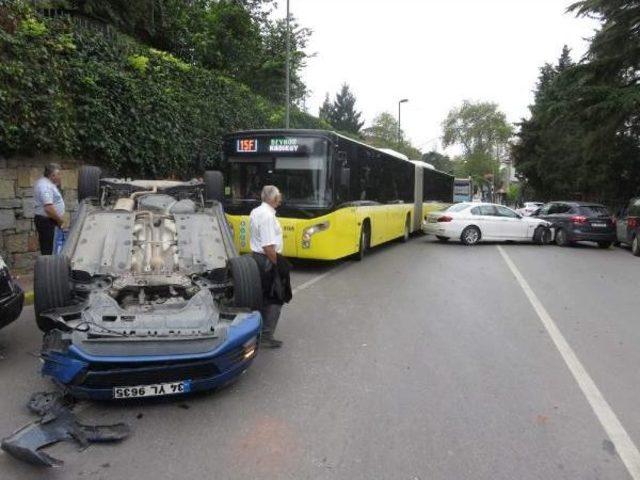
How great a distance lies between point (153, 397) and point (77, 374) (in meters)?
0.65

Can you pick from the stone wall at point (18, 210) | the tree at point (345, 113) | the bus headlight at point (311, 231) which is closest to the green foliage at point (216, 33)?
the stone wall at point (18, 210)

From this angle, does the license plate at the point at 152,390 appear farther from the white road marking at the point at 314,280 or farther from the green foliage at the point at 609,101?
the green foliage at the point at 609,101

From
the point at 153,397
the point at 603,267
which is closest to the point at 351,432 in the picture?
A: the point at 153,397

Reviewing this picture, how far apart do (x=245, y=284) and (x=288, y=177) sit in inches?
246

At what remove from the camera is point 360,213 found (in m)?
13.3

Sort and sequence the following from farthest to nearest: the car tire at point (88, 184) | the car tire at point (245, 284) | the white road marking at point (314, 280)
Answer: the white road marking at point (314, 280) < the car tire at point (88, 184) < the car tire at point (245, 284)

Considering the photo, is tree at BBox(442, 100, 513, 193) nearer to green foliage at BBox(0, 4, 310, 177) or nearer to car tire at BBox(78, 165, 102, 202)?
green foliage at BBox(0, 4, 310, 177)

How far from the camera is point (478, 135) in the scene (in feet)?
289

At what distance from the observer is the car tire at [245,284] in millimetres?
5352

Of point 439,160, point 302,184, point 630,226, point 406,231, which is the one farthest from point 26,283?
point 439,160

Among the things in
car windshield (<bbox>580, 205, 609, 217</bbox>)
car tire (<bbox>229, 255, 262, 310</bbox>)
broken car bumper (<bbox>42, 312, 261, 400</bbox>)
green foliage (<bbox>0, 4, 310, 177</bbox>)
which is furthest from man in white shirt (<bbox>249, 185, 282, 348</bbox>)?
car windshield (<bbox>580, 205, 609, 217</bbox>)

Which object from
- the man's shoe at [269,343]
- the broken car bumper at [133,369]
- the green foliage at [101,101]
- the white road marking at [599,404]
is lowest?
the white road marking at [599,404]

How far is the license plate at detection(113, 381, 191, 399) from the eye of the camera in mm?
4203

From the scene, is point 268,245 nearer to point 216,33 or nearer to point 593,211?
point 593,211
